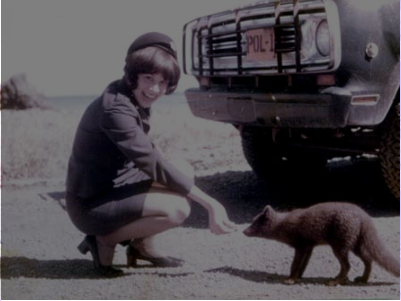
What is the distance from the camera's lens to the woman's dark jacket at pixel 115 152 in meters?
2.47

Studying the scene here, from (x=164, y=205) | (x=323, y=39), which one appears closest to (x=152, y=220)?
(x=164, y=205)

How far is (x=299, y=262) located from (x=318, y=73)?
799 mm

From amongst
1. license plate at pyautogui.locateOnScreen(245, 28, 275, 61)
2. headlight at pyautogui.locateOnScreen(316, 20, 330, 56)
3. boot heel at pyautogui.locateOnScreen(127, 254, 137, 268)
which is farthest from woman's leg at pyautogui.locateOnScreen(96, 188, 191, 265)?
headlight at pyautogui.locateOnScreen(316, 20, 330, 56)

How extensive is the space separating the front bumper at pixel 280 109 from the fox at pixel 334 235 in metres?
0.44

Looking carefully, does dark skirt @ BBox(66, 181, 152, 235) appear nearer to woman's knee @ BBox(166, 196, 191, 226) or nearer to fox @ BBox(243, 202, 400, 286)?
woman's knee @ BBox(166, 196, 191, 226)

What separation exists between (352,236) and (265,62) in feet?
2.76

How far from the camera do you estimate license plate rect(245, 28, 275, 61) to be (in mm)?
2842

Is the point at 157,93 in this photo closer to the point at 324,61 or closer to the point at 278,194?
the point at 324,61

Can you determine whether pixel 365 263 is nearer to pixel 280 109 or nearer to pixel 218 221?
pixel 218 221

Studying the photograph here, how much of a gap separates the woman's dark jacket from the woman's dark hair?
8 cm

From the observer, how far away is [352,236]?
2.42m

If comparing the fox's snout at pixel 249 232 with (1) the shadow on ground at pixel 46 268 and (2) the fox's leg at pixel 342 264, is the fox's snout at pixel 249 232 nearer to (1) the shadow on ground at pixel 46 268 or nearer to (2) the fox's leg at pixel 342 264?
(2) the fox's leg at pixel 342 264

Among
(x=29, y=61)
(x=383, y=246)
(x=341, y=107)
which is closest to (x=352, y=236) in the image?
(x=383, y=246)

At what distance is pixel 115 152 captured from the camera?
2584 millimetres
